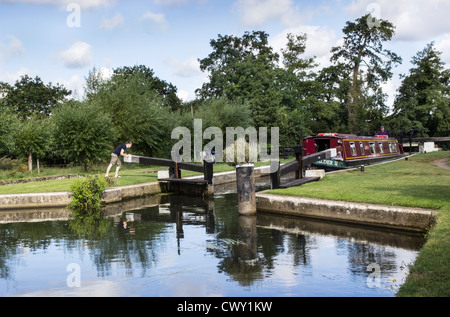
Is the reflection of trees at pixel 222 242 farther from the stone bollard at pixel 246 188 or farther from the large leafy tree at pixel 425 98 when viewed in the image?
the large leafy tree at pixel 425 98

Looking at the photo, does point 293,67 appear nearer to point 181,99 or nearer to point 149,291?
point 181,99

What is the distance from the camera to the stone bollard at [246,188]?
11812 mm

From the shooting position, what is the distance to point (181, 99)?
5850cm

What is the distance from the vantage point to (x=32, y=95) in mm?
52125

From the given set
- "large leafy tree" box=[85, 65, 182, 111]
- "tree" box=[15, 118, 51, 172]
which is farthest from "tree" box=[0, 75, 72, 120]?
"tree" box=[15, 118, 51, 172]

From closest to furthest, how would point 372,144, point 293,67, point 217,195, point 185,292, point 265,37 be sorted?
1. point 185,292
2. point 217,195
3. point 372,144
4. point 293,67
5. point 265,37

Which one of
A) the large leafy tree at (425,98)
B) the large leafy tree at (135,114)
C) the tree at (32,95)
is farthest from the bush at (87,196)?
the tree at (32,95)

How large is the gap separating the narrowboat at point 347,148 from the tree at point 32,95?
35.9 metres

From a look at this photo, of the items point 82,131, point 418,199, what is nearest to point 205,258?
point 418,199

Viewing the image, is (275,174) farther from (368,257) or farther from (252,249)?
(368,257)

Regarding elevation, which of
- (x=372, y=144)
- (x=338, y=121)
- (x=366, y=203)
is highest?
(x=338, y=121)

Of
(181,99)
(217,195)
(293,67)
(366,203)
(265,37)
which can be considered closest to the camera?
(366,203)

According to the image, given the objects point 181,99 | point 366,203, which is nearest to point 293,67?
point 181,99

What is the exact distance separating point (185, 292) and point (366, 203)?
224 inches
